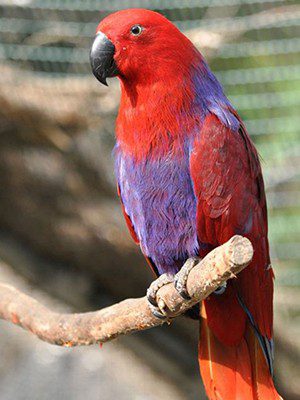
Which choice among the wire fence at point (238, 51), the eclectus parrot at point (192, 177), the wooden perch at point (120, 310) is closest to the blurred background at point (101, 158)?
the wire fence at point (238, 51)

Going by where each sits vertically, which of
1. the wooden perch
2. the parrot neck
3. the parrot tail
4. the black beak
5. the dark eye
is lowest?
the parrot tail

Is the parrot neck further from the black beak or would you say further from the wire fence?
the wire fence

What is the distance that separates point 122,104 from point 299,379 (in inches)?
55.3

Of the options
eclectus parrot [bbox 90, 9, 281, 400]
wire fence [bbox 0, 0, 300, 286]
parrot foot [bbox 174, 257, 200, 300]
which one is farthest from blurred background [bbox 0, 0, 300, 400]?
parrot foot [bbox 174, 257, 200, 300]

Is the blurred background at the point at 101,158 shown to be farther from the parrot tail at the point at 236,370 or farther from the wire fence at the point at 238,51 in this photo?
the parrot tail at the point at 236,370

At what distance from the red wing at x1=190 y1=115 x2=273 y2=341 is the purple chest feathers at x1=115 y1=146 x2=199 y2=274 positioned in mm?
32

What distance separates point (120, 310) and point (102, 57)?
22.2 inches

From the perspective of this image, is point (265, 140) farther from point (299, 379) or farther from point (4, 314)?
point (4, 314)

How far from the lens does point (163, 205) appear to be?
1982mm

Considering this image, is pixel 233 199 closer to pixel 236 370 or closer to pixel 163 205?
pixel 163 205

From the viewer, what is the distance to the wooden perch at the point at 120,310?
5.06 feet

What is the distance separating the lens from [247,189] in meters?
1.99

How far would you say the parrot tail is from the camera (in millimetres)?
2088

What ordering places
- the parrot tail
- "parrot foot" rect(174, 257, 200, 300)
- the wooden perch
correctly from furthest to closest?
the parrot tail
"parrot foot" rect(174, 257, 200, 300)
the wooden perch
